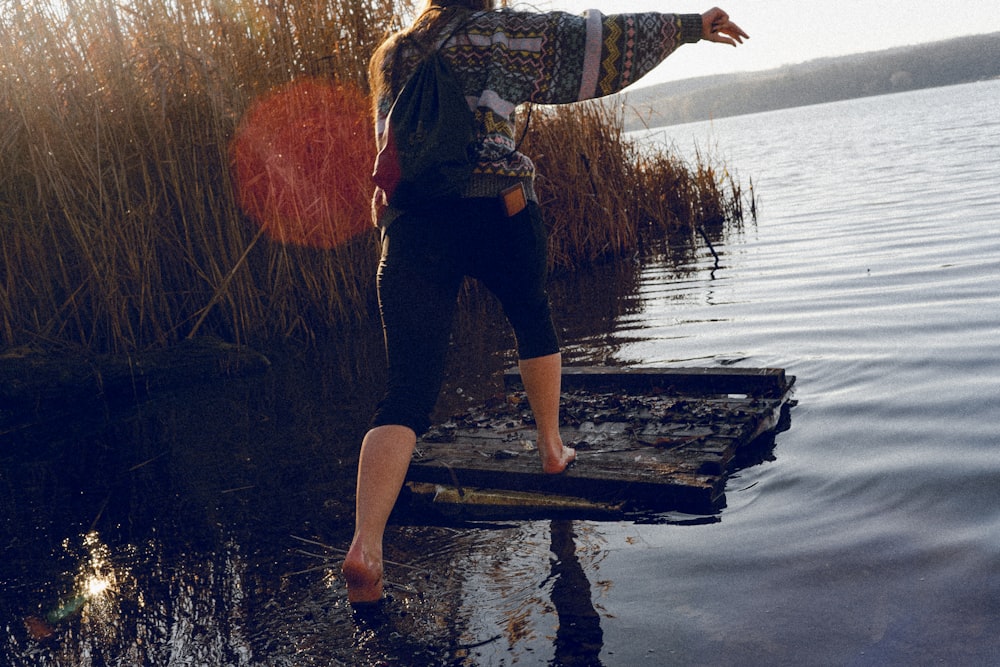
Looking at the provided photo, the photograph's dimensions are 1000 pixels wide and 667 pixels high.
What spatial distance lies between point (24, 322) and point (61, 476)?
182 cm

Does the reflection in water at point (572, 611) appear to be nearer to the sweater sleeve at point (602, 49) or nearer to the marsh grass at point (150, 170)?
the sweater sleeve at point (602, 49)

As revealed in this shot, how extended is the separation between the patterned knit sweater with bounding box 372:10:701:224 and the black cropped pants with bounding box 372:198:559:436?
0.31 ft

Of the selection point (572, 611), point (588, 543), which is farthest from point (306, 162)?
point (572, 611)

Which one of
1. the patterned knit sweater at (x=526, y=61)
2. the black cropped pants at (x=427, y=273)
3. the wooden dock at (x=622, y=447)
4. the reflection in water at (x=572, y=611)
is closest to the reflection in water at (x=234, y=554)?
the reflection in water at (x=572, y=611)

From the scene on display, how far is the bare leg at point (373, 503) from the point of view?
237 centimetres

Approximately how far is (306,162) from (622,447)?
366cm

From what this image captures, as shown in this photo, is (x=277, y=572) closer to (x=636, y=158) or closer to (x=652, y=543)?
(x=652, y=543)

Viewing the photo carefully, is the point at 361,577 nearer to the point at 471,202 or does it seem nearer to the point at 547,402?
the point at 547,402

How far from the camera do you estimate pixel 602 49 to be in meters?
2.55

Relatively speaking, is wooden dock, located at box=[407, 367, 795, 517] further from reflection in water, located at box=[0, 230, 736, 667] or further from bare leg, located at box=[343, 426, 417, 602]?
bare leg, located at box=[343, 426, 417, 602]

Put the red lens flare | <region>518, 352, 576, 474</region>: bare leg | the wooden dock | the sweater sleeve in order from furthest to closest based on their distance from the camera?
the red lens flare → the wooden dock → <region>518, 352, 576, 474</region>: bare leg → the sweater sleeve

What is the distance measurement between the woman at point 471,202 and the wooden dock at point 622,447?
30.2 inches

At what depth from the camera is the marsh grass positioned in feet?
17.9

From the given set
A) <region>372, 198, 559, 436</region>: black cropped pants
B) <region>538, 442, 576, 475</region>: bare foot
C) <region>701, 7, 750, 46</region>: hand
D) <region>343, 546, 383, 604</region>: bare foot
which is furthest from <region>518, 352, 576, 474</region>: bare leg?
<region>701, 7, 750, 46</region>: hand
